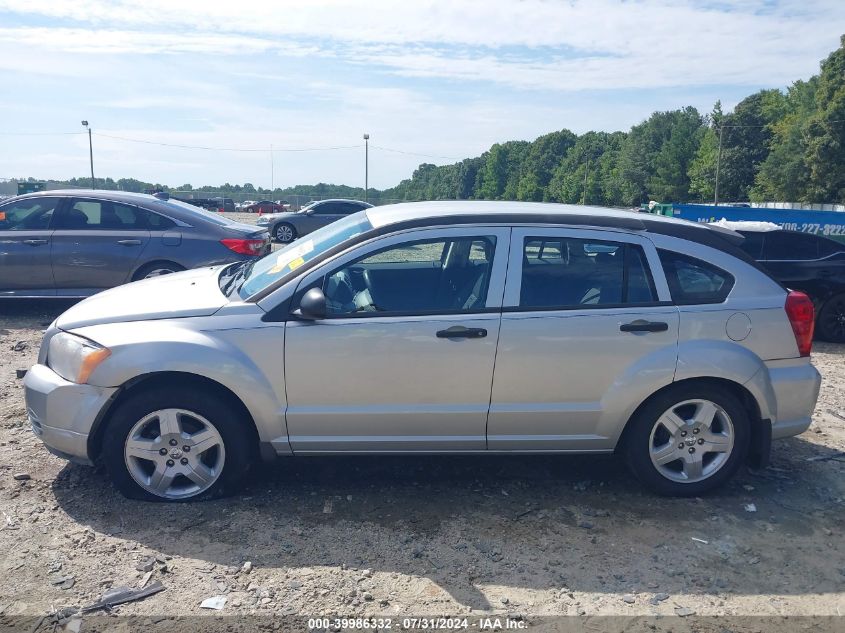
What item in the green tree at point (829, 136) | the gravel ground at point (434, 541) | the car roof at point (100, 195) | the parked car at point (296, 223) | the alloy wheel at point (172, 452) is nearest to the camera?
the gravel ground at point (434, 541)

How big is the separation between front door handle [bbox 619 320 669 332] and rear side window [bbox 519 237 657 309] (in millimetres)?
143

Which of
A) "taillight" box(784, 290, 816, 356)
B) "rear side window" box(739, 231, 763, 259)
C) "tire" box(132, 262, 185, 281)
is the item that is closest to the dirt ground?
"taillight" box(784, 290, 816, 356)

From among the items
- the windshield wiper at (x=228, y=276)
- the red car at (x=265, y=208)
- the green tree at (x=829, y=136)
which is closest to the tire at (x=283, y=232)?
the windshield wiper at (x=228, y=276)

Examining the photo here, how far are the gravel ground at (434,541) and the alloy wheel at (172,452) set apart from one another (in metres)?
0.14

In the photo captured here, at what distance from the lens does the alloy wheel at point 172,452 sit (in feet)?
13.7

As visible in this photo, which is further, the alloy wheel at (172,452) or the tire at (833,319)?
the tire at (833,319)

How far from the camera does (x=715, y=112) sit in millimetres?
78375

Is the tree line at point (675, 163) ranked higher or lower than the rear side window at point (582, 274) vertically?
higher

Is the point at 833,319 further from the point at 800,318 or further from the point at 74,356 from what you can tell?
the point at 74,356

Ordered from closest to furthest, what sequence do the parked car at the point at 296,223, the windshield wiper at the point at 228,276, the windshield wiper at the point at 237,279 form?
1. the windshield wiper at the point at 237,279
2. the windshield wiper at the point at 228,276
3. the parked car at the point at 296,223

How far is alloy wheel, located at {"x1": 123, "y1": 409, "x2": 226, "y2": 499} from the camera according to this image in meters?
4.17

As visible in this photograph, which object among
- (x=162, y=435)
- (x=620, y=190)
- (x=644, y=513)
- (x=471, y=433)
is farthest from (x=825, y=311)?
(x=620, y=190)

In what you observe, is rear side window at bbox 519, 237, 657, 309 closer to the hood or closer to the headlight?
the hood

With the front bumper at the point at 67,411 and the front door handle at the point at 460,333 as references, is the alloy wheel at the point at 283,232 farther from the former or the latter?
the front door handle at the point at 460,333
